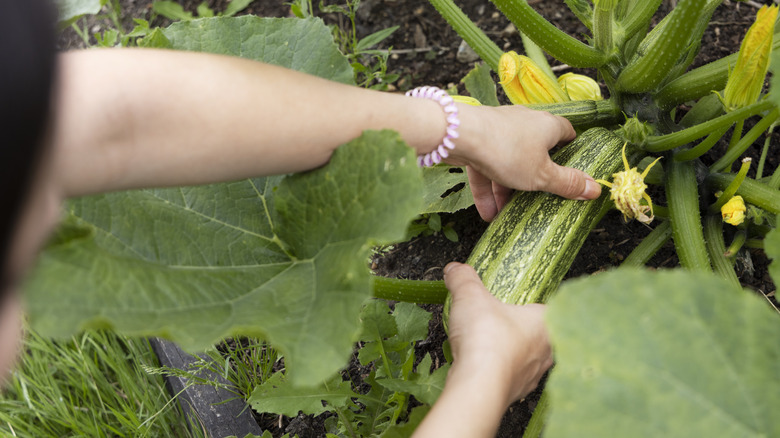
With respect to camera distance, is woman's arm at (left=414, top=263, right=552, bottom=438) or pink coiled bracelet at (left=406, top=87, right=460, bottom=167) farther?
pink coiled bracelet at (left=406, top=87, right=460, bottom=167)

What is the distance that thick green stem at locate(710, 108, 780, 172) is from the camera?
1.70 meters

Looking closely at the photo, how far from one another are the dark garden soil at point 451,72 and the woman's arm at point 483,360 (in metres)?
0.68

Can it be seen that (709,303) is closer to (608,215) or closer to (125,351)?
(608,215)

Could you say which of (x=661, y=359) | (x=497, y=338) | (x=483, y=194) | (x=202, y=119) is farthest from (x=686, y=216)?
(x=202, y=119)

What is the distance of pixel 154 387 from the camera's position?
2.35 m

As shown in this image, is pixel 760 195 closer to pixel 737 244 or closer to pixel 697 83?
pixel 737 244

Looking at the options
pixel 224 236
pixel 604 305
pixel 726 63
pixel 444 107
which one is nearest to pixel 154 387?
pixel 224 236

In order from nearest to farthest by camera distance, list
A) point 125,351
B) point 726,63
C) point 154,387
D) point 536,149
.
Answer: point 536,149 < point 726,63 < point 154,387 < point 125,351

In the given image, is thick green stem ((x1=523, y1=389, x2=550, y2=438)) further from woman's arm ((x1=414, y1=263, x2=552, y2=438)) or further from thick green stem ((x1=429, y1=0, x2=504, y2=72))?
thick green stem ((x1=429, y1=0, x2=504, y2=72))

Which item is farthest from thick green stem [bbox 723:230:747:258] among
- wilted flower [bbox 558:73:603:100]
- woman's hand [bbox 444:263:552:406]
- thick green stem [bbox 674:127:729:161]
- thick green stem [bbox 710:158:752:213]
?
woman's hand [bbox 444:263:552:406]

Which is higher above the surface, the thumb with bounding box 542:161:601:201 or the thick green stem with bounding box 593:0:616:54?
the thick green stem with bounding box 593:0:616:54

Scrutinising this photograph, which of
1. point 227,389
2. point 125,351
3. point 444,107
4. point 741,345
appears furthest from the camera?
point 125,351

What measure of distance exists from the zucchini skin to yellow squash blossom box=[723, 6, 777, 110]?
318 mm

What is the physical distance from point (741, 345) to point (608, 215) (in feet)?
4.69
